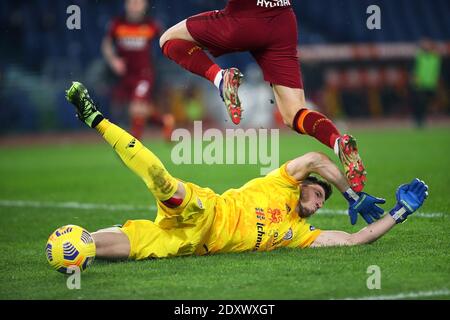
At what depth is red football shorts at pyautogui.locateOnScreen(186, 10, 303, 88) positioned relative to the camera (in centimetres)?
773

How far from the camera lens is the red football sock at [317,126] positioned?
7.31 m

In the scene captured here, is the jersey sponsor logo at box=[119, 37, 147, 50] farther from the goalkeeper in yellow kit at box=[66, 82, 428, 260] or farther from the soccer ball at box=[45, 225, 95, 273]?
the soccer ball at box=[45, 225, 95, 273]

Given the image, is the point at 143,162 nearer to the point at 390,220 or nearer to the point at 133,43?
the point at 390,220

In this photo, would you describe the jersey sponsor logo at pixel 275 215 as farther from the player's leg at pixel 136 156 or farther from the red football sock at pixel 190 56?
the red football sock at pixel 190 56

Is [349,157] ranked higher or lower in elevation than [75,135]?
higher

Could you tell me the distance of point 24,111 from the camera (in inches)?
908

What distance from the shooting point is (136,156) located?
21.8 ft

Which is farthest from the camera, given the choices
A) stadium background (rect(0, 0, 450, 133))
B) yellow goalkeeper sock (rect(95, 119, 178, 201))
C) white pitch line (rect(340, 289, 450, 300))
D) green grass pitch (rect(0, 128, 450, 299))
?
stadium background (rect(0, 0, 450, 133))

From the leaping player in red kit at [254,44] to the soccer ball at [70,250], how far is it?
1.86 meters

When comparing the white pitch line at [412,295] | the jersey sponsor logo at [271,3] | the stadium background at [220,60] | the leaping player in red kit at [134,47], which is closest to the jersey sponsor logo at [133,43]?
the leaping player in red kit at [134,47]

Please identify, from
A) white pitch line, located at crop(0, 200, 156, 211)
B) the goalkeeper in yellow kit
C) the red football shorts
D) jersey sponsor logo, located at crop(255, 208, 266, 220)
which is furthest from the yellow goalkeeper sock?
white pitch line, located at crop(0, 200, 156, 211)

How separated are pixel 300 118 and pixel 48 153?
12.6 m
